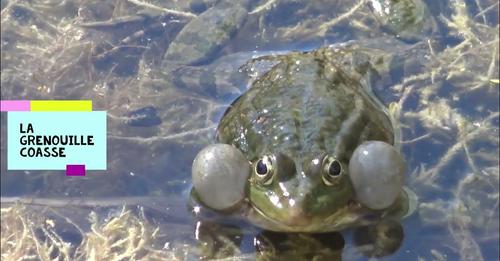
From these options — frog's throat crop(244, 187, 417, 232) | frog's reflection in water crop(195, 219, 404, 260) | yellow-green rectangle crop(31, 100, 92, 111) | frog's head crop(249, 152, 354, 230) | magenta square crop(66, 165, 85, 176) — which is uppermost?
yellow-green rectangle crop(31, 100, 92, 111)

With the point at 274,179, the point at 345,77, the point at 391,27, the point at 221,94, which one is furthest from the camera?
the point at 391,27

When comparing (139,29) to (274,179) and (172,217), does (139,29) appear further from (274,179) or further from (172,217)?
(274,179)

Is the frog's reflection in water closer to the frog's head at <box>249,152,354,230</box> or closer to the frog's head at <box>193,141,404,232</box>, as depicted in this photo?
the frog's head at <box>193,141,404,232</box>

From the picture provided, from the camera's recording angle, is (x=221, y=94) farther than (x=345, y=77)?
Yes

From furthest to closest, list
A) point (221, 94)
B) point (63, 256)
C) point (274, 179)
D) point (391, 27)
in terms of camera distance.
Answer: point (391, 27), point (221, 94), point (63, 256), point (274, 179)

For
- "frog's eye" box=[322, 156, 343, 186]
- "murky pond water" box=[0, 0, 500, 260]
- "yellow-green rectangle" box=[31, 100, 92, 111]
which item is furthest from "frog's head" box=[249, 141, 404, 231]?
"yellow-green rectangle" box=[31, 100, 92, 111]

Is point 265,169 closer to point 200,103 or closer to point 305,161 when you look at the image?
point 305,161

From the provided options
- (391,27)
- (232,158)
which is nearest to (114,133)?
(232,158)

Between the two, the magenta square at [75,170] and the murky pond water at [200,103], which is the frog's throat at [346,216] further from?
the magenta square at [75,170]
